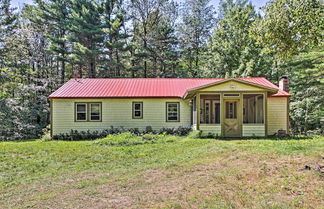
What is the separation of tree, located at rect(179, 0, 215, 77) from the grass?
73.3 feet

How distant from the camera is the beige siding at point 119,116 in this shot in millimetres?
15180

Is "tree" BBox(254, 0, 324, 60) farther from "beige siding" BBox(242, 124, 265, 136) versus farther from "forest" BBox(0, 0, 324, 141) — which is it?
"forest" BBox(0, 0, 324, 141)

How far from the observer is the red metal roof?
15.2m

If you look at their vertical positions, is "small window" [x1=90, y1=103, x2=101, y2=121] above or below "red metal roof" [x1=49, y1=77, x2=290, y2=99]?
below

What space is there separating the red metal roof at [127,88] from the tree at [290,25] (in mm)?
7434

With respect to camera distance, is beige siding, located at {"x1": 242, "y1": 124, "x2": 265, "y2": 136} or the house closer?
beige siding, located at {"x1": 242, "y1": 124, "x2": 265, "y2": 136}

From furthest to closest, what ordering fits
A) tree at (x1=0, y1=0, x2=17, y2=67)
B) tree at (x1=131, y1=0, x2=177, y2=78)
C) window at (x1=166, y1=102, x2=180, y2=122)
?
tree at (x1=131, y1=0, x2=177, y2=78)
tree at (x1=0, y1=0, x2=17, y2=67)
window at (x1=166, y1=102, x2=180, y2=122)

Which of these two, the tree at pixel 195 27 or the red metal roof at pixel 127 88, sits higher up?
the tree at pixel 195 27

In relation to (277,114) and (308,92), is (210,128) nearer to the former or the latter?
(277,114)

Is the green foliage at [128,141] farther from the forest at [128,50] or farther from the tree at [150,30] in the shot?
the tree at [150,30]

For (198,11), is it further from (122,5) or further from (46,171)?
(46,171)

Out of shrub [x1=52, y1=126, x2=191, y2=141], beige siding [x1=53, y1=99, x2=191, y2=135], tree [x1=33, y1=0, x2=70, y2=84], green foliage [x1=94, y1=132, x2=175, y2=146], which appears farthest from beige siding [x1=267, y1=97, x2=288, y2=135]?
tree [x1=33, y1=0, x2=70, y2=84]

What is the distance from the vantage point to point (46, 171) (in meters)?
7.06

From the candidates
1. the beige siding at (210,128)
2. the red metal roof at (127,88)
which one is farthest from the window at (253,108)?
the beige siding at (210,128)
